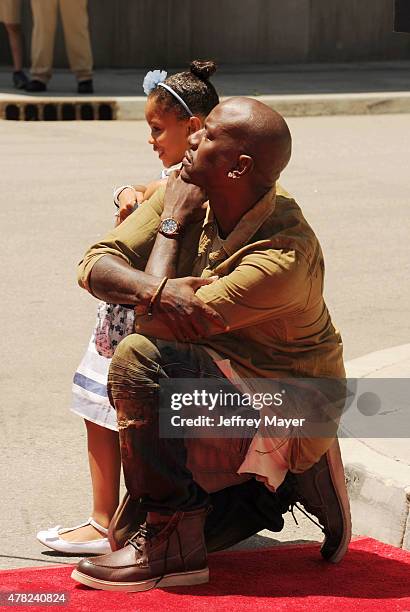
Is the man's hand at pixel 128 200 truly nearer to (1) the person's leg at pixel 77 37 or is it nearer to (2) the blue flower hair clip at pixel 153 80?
(2) the blue flower hair clip at pixel 153 80

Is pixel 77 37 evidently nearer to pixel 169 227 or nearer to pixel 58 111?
pixel 58 111

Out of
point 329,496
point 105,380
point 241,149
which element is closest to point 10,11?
point 105,380

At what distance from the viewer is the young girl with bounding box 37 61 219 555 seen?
14.2ft

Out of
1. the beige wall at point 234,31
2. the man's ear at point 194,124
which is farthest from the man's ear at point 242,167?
the beige wall at point 234,31

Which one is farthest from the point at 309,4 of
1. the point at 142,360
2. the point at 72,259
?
the point at 142,360

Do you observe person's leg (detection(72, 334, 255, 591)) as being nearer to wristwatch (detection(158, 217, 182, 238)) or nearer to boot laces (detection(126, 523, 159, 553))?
boot laces (detection(126, 523, 159, 553))

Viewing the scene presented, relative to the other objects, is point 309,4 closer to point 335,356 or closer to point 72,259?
point 72,259

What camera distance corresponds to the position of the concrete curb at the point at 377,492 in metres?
4.30

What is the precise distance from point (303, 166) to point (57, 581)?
719 cm

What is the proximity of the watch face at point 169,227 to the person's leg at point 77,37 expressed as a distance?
9.70 meters

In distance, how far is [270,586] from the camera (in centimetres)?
393

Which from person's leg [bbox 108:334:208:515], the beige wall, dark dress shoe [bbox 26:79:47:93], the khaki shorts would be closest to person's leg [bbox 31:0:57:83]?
dark dress shoe [bbox 26:79:47:93]

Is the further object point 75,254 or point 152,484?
point 75,254

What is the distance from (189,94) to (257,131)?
26.4 inches
